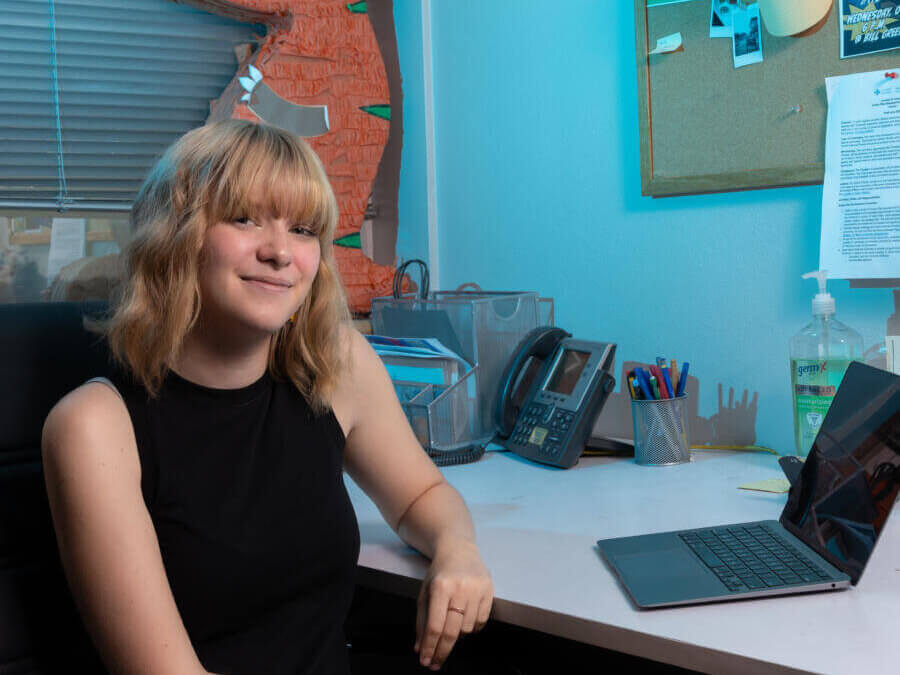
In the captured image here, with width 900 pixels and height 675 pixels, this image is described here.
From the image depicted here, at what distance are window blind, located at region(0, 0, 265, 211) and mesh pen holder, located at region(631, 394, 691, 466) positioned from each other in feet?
3.56

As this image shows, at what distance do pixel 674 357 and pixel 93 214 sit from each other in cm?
117

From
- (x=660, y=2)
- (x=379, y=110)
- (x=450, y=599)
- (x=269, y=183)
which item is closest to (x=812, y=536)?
(x=450, y=599)

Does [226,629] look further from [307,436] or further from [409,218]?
[409,218]

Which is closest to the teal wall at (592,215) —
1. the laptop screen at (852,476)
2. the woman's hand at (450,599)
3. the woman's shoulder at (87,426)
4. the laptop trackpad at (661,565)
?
the laptop screen at (852,476)

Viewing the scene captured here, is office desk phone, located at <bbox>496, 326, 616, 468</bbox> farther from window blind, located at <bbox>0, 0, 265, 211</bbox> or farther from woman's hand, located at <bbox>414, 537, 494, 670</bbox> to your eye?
window blind, located at <bbox>0, 0, 265, 211</bbox>

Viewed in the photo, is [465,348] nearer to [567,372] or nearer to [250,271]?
[567,372]

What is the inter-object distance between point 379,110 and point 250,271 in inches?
40.6

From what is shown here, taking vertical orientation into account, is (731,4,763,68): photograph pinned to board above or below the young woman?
above

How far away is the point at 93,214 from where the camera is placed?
1.61m

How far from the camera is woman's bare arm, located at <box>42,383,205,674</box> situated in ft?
2.80

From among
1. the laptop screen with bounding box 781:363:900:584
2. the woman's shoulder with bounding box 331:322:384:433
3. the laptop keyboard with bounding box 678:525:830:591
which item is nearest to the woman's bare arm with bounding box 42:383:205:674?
the woman's shoulder with bounding box 331:322:384:433

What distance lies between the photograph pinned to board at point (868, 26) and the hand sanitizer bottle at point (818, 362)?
1.20 ft

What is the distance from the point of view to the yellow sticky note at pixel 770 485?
48.0 inches

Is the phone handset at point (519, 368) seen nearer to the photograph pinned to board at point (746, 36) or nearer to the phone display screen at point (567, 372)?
the phone display screen at point (567, 372)
